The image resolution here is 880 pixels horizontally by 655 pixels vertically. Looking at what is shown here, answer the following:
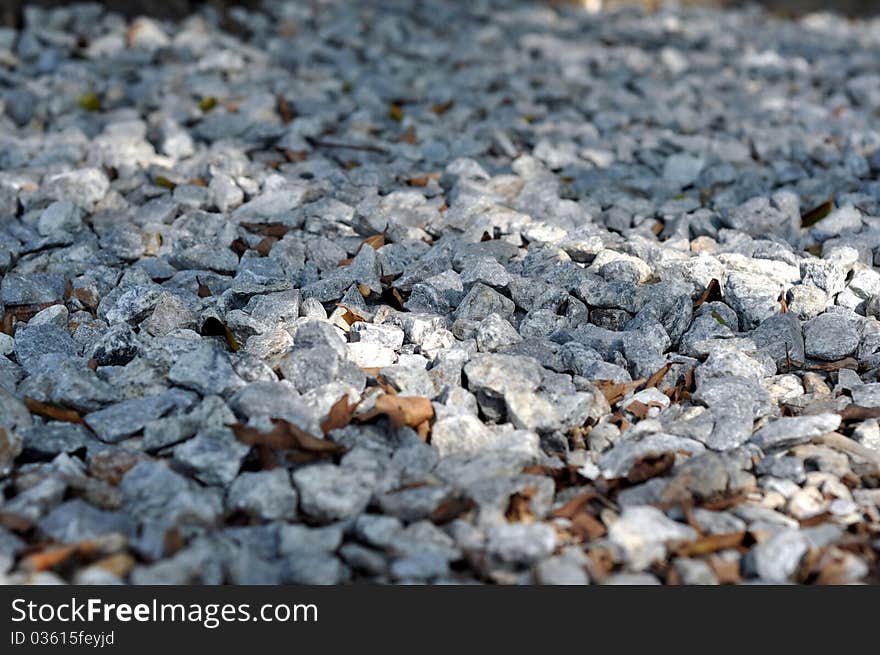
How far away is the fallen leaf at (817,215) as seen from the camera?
9.53ft

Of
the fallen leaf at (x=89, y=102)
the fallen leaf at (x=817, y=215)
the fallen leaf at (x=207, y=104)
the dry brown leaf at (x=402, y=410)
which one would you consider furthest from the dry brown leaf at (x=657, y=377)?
the fallen leaf at (x=89, y=102)

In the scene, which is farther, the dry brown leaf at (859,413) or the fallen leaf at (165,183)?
the fallen leaf at (165,183)

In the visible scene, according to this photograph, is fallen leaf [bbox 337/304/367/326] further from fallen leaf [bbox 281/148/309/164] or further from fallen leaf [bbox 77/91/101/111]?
fallen leaf [bbox 77/91/101/111]

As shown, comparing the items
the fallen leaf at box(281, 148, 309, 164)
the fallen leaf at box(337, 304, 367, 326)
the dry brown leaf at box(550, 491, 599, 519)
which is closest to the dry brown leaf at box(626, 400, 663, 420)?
the dry brown leaf at box(550, 491, 599, 519)

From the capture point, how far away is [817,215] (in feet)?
9.58

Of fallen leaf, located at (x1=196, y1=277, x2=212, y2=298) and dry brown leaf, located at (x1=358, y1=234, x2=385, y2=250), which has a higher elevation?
dry brown leaf, located at (x1=358, y1=234, x2=385, y2=250)

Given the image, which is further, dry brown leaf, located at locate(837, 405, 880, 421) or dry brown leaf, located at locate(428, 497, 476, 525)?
dry brown leaf, located at locate(837, 405, 880, 421)

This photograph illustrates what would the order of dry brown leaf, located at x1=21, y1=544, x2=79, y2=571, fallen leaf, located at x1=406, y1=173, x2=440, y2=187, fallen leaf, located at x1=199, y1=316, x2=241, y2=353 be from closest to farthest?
dry brown leaf, located at x1=21, y1=544, x2=79, y2=571 → fallen leaf, located at x1=199, y1=316, x2=241, y2=353 → fallen leaf, located at x1=406, y1=173, x2=440, y2=187

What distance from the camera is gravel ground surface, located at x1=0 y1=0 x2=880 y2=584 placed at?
5.45 feet

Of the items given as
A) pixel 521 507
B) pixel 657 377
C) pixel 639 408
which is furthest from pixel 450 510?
pixel 657 377

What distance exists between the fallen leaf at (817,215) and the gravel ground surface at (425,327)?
3 centimetres

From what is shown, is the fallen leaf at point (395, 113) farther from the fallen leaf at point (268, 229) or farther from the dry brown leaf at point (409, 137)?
the fallen leaf at point (268, 229)

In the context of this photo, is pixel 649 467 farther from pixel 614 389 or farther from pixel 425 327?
pixel 425 327

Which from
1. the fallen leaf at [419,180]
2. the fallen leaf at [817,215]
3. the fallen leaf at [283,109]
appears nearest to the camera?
the fallen leaf at [817,215]
